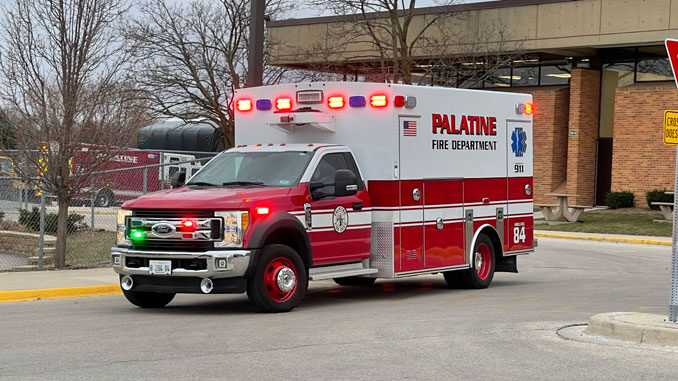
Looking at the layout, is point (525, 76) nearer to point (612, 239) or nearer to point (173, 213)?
point (612, 239)

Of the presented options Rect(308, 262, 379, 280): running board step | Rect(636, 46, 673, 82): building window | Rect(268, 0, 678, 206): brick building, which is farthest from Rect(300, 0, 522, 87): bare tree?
Rect(308, 262, 379, 280): running board step

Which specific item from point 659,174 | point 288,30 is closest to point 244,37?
point 288,30

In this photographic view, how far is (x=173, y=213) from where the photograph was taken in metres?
12.0

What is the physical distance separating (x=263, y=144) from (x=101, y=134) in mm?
3516

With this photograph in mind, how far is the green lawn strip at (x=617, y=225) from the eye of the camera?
29.3m

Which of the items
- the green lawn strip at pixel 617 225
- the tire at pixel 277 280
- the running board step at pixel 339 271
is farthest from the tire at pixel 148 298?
the green lawn strip at pixel 617 225

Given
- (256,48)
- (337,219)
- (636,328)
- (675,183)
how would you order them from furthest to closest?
(256,48) < (337,219) < (675,183) < (636,328)

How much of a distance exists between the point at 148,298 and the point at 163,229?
139 centimetres

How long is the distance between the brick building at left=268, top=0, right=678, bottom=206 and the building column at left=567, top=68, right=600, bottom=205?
37 mm

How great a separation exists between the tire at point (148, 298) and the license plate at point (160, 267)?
2.81 feet

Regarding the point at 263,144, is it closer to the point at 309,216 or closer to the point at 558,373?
the point at 309,216

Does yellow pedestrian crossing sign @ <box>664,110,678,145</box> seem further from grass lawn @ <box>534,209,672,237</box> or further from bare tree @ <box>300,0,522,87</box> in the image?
bare tree @ <box>300,0,522,87</box>

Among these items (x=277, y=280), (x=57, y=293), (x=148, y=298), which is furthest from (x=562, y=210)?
(x=277, y=280)

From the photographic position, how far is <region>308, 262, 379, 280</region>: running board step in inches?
517
